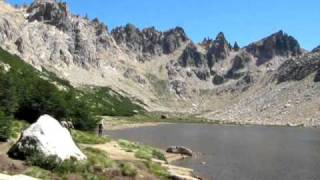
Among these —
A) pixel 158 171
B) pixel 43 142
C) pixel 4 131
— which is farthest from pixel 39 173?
pixel 158 171

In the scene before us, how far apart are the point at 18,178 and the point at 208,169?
4265 centimetres

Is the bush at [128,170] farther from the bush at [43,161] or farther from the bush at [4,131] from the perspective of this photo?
the bush at [4,131]

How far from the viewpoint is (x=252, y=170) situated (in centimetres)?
6688

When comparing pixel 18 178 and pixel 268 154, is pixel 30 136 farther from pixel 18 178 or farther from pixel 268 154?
pixel 268 154

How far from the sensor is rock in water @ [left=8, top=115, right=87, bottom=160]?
38.7 m

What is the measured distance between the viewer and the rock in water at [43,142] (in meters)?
38.7

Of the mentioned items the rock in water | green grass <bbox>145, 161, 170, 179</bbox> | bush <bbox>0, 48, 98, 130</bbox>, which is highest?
bush <bbox>0, 48, 98, 130</bbox>

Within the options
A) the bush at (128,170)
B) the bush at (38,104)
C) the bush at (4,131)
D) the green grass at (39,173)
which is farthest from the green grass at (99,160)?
the bush at (38,104)

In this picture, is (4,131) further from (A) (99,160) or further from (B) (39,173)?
(B) (39,173)

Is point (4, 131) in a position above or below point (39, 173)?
above

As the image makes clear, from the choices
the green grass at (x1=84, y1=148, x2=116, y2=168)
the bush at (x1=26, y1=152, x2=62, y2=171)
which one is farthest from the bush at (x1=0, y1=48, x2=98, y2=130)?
the bush at (x1=26, y1=152, x2=62, y2=171)

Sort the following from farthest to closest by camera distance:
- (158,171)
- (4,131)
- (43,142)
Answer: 1. (158,171)
2. (4,131)
3. (43,142)

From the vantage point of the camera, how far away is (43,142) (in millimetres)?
38938

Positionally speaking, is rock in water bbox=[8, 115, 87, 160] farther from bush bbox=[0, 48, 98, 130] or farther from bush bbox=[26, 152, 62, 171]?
bush bbox=[0, 48, 98, 130]
